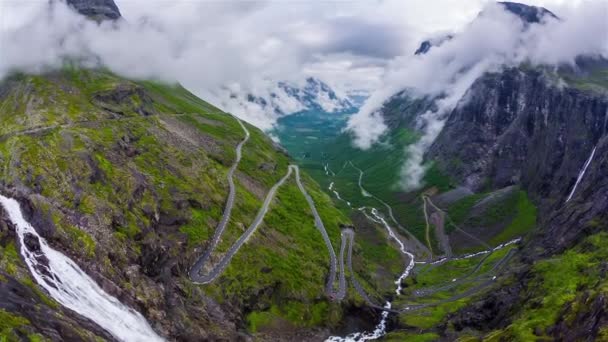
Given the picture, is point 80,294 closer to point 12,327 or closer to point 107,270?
point 107,270

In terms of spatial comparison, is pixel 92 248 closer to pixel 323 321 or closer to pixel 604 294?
pixel 323 321

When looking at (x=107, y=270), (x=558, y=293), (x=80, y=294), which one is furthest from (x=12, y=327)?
(x=558, y=293)

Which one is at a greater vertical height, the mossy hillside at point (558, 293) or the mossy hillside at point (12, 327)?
the mossy hillside at point (558, 293)

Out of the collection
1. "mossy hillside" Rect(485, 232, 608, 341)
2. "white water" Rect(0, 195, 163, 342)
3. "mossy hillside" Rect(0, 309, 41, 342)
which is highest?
"mossy hillside" Rect(485, 232, 608, 341)

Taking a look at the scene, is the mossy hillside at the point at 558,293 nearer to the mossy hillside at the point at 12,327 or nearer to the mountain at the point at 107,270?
the mountain at the point at 107,270

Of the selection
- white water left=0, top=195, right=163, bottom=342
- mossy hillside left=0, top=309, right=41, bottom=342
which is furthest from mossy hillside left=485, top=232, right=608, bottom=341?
mossy hillside left=0, top=309, right=41, bottom=342

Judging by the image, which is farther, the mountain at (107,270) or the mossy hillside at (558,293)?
the mossy hillside at (558,293)

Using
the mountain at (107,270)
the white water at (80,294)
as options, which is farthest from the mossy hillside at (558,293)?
the white water at (80,294)

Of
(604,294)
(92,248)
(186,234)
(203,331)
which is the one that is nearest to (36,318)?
(92,248)

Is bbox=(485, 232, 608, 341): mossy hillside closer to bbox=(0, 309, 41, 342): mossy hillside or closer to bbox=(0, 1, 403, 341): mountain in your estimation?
bbox=(0, 1, 403, 341): mountain
